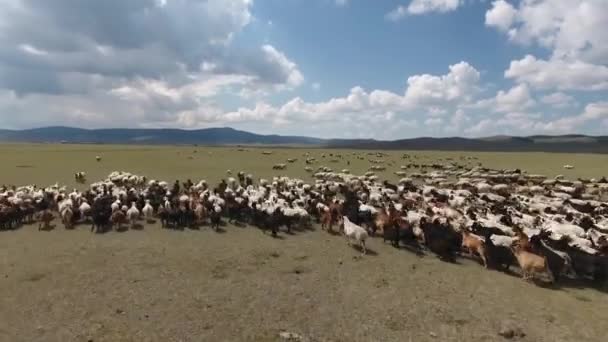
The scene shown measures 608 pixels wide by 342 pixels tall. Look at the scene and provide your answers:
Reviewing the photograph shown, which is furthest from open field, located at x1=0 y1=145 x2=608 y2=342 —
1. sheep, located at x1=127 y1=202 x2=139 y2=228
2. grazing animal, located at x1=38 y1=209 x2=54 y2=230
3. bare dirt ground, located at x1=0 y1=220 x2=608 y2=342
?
sheep, located at x1=127 y1=202 x2=139 y2=228

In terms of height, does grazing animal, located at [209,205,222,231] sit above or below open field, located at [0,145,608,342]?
above

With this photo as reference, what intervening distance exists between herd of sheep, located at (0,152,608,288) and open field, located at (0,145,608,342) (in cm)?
77

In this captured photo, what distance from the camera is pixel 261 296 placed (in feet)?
34.6

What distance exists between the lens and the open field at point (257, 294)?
8.89 m

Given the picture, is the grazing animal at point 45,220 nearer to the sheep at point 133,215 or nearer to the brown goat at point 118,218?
the brown goat at point 118,218

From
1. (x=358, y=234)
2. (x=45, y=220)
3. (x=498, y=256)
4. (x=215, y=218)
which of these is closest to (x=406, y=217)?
(x=358, y=234)

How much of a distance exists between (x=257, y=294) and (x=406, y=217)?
330 inches

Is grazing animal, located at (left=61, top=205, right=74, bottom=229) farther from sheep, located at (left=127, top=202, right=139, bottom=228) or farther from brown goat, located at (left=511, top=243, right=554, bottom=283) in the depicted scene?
brown goat, located at (left=511, top=243, right=554, bottom=283)

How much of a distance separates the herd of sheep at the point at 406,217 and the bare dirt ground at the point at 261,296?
85cm

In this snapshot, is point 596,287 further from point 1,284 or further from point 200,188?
point 200,188

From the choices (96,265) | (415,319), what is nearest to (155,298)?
(96,265)

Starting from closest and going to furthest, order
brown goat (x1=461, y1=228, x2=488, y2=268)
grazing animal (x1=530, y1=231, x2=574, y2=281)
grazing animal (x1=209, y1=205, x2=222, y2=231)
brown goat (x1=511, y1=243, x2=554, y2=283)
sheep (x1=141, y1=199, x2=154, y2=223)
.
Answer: brown goat (x1=511, y1=243, x2=554, y2=283) < grazing animal (x1=530, y1=231, x2=574, y2=281) < brown goat (x1=461, y1=228, x2=488, y2=268) < grazing animal (x1=209, y1=205, x2=222, y2=231) < sheep (x1=141, y1=199, x2=154, y2=223)

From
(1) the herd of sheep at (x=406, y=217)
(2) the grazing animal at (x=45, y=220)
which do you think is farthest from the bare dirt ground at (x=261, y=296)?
(2) the grazing animal at (x=45, y=220)

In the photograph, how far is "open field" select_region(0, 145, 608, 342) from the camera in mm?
8891
